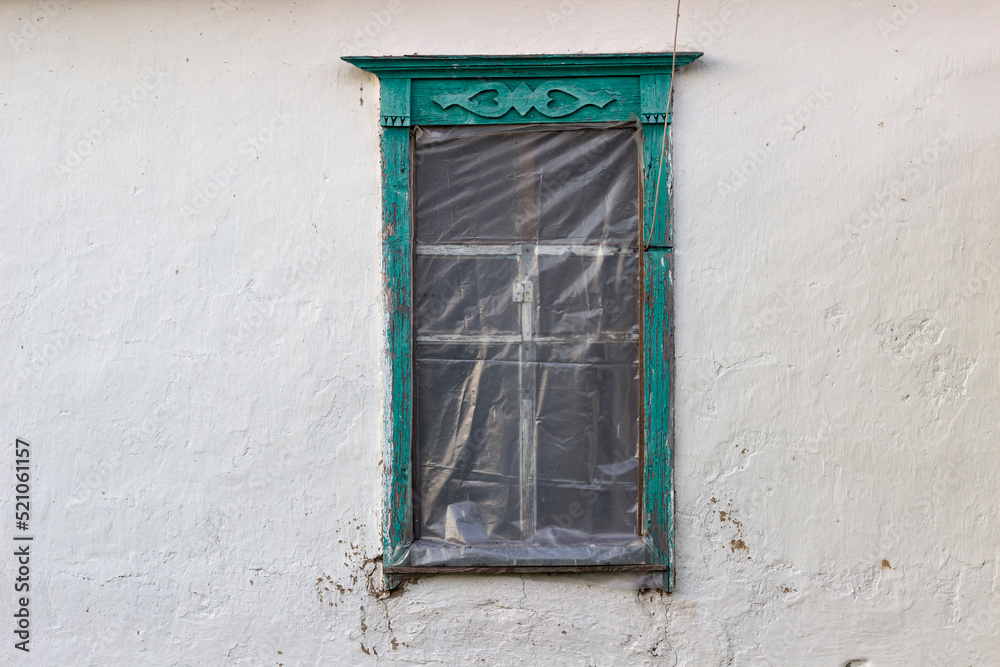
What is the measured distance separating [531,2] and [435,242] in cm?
91

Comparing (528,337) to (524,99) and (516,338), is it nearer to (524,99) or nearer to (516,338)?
(516,338)

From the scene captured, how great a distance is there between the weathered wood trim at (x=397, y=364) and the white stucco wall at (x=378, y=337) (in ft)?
0.18

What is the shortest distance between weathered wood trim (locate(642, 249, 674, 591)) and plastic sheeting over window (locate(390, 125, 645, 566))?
6 cm

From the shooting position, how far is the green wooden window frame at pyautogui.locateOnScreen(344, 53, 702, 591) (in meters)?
2.29

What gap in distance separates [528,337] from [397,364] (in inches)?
18.4

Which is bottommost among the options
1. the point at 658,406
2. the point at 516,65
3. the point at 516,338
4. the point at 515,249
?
the point at 658,406

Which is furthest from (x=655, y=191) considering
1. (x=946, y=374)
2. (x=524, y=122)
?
(x=946, y=374)

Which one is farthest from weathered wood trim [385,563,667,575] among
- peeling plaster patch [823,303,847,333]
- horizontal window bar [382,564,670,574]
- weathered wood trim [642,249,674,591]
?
peeling plaster patch [823,303,847,333]

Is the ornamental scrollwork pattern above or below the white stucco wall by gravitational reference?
above

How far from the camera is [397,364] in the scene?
2301mm

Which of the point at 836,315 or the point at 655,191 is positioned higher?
the point at 655,191

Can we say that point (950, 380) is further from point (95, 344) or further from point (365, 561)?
point (95, 344)

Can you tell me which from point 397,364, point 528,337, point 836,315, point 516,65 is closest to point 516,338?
point 528,337

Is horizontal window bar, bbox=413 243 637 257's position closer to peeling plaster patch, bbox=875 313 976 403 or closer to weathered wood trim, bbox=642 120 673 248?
weathered wood trim, bbox=642 120 673 248
